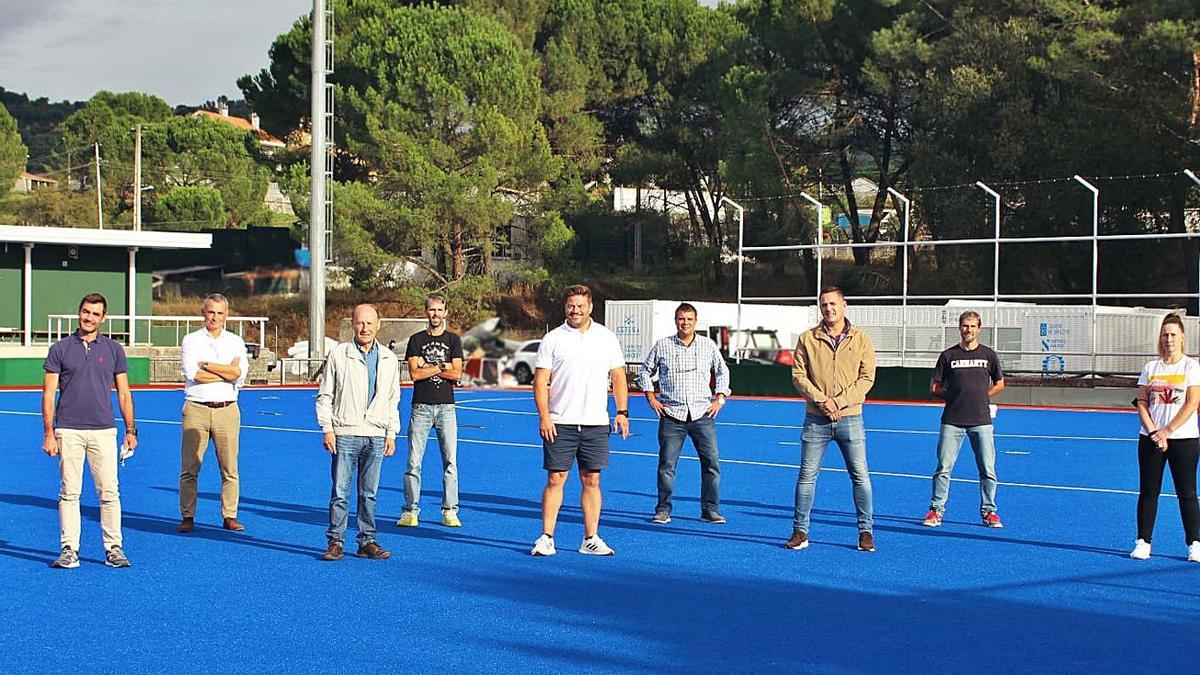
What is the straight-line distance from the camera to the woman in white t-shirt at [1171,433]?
9.87 metres

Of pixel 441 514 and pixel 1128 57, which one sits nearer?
pixel 441 514

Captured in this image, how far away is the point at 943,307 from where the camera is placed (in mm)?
38281

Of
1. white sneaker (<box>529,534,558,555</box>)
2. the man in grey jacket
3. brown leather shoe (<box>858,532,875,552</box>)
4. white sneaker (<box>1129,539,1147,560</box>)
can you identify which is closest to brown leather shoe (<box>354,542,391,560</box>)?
the man in grey jacket

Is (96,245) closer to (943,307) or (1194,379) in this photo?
(943,307)

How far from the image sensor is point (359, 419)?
9883 mm

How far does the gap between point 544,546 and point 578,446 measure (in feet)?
2.60

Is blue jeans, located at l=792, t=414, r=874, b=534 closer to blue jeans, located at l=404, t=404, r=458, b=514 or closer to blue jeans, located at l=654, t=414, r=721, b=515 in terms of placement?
blue jeans, located at l=654, t=414, r=721, b=515

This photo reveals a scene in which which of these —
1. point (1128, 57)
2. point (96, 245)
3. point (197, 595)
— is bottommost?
point (197, 595)

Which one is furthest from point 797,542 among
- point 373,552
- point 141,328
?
point 141,328

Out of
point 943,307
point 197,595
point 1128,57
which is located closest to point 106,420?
point 197,595

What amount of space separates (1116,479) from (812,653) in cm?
981

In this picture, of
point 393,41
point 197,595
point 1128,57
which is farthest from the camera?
point 393,41

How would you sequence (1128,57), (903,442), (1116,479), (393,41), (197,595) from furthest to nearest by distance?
(393,41) < (1128,57) < (903,442) < (1116,479) < (197,595)

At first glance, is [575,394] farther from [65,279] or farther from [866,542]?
[65,279]
